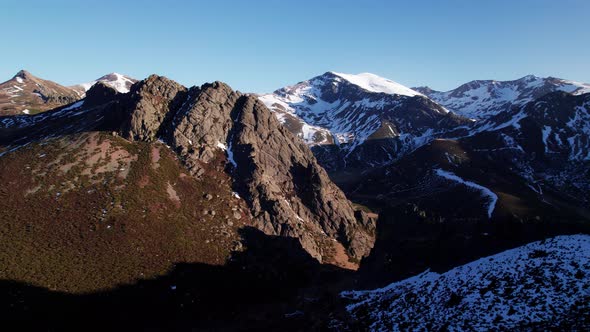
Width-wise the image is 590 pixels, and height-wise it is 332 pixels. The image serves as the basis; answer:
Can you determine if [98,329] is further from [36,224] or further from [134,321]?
[36,224]

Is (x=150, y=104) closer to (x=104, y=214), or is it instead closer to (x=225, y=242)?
(x=104, y=214)

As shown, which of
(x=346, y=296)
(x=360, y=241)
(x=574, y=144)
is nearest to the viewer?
(x=346, y=296)

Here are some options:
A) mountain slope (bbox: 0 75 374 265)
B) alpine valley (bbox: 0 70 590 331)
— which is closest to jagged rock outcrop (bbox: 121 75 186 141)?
mountain slope (bbox: 0 75 374 265)

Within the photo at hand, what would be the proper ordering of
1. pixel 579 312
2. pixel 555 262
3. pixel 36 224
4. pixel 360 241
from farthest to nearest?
pixel 360 241
pixel 36 224
pixel 555 262
pixel 579 312

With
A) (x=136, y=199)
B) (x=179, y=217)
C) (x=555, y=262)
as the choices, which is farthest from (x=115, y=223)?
(x=555, y=262)

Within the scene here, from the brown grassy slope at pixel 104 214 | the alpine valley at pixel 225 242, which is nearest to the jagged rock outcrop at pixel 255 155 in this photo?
the alpine valley at pixel 225 242

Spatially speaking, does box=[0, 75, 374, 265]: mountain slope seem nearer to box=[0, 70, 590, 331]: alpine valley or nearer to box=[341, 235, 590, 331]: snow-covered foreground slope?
box=[0, 70, 590, 331]: alpine valley

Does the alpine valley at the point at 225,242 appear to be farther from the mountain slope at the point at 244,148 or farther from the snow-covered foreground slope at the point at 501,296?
the mountain slope at the point at 244,148

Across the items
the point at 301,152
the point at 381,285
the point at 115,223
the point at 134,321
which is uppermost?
the point at 301,152
